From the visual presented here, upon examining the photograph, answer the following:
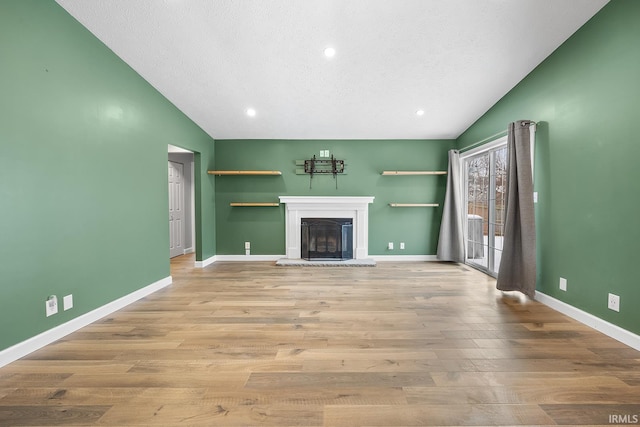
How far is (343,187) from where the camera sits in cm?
525

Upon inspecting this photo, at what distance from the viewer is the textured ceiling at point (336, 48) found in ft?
7.81

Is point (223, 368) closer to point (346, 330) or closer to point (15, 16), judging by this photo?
point (346, 330)

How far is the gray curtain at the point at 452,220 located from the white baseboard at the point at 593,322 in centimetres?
191

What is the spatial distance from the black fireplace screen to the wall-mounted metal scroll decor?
2.88 feet

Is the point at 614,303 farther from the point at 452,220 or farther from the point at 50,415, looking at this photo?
the point at 50,415

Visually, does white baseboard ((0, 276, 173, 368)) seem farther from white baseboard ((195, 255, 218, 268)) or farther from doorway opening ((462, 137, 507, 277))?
doorway opening ((462, 137, 507, 277))

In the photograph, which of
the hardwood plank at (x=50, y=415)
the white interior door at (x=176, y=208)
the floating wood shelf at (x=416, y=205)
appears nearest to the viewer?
the hardwood plank at (x=50, y=415)

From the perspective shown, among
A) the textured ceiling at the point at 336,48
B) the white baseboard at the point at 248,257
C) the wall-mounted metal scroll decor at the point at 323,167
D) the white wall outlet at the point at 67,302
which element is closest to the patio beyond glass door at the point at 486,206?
the textured ceiling at the point at 336,48

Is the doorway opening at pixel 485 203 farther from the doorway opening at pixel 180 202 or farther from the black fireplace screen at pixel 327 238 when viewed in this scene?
the doorway opening at pixel 180 202

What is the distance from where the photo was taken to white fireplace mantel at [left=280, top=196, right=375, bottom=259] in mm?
5074

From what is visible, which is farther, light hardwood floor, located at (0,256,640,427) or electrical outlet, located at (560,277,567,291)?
electrical outlet, located at (560,277,567,291)

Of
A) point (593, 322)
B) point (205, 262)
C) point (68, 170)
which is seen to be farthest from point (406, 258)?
point (68, 170)

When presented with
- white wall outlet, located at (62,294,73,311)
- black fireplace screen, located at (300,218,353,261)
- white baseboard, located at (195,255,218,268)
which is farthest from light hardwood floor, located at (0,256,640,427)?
black fireplace screen, located at (300,218,353,261)

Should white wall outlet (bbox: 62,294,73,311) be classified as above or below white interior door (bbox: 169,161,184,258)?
below
